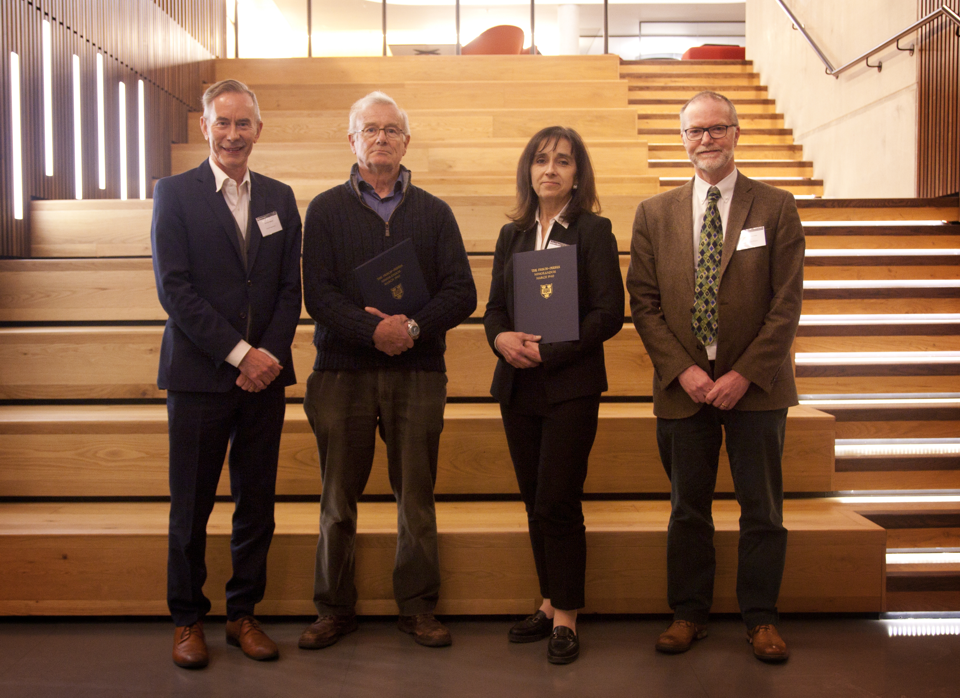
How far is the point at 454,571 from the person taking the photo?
2.27m

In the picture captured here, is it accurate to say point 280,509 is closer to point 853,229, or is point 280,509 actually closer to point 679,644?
point 679,644

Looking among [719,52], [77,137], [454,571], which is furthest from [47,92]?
[719,52]

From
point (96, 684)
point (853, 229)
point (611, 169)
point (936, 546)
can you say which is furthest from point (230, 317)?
point (853, 229)

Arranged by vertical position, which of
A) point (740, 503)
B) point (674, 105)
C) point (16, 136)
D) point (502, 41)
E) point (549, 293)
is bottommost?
point (740, 503)

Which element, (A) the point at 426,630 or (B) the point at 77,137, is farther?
(B) the point at 77,137

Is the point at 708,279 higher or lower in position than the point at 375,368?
higher

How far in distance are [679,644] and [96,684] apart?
152cm

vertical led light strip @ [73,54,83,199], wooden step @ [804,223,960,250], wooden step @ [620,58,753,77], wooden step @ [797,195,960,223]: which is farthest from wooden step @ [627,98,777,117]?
vertical led light strip @ [73,54,83,199]

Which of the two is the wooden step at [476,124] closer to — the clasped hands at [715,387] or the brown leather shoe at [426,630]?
the clasped hands at [715,387]

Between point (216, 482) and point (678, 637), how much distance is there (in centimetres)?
132

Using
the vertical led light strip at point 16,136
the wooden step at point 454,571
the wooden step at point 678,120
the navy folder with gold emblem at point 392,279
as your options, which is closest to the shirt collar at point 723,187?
the navy folder with gold emblem at point 392,279

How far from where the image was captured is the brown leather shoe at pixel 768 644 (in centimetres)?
197

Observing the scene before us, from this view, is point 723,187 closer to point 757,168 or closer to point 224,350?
point 224,350

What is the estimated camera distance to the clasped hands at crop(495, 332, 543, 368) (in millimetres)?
1937
